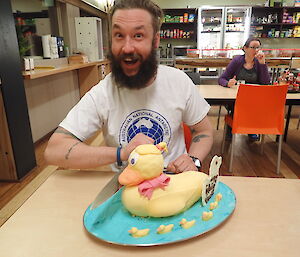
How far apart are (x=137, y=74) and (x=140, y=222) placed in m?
0.64

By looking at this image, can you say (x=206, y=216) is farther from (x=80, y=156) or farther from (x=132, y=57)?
(x=132, y=57)

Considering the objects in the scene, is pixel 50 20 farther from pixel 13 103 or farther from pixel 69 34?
pixel 13 103

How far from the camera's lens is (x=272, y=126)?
2312 mm

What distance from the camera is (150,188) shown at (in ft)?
2.10

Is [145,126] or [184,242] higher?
[145,126]

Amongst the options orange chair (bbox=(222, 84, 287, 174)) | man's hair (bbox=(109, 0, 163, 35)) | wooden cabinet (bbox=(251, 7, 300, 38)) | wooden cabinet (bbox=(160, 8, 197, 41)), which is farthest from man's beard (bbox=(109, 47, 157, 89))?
wooden cabinet (bbox=(251, 7, 300, 38))

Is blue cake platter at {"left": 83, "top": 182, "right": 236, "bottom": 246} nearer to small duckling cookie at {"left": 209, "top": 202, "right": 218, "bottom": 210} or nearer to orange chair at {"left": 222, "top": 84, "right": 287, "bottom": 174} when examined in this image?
small duckling cookie at {"left": 209, "top": 202, "right": 218, "bottom": 210}

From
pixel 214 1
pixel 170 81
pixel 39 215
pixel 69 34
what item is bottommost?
pixel 39 215

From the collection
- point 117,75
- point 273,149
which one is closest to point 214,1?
point 273,149

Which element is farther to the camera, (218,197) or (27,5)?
(27,5)

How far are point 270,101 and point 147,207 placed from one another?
1.88 metres

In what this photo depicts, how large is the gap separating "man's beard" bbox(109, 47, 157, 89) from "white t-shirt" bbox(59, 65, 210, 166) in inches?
0.9

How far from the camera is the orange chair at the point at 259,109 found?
2139 mm

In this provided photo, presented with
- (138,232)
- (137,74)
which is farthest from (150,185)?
(137,74)
